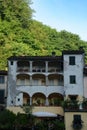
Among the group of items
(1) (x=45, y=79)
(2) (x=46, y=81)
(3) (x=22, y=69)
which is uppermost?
(3) (x=22, y=69)

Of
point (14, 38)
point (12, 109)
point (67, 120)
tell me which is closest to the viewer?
point (67, 120)

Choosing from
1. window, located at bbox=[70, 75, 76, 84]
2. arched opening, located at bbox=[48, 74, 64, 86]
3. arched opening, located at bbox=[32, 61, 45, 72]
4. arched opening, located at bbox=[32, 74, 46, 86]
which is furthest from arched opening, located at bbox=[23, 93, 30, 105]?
window, located at bbox=[70, 75, 76, 84]

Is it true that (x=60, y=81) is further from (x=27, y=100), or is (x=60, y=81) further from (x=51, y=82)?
(x=27, y=100)

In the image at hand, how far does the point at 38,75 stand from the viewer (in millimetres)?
52656

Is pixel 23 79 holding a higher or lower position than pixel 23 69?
lower

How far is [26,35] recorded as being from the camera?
88875mm

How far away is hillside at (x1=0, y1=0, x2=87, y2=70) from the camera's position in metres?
80.1

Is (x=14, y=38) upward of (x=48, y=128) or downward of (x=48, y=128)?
Answer: upward

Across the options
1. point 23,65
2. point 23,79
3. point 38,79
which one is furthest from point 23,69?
point 38,79

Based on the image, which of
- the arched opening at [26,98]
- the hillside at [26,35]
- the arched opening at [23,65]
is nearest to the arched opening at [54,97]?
the arched opening at [26,98]

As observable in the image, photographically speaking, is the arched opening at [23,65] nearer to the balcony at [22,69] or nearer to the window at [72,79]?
the balcony at [22,69]

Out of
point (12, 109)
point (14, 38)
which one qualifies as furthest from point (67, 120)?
point (14, 38)

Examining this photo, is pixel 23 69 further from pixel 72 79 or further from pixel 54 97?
pixel 72 79

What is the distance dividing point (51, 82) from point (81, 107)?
1235cm
